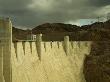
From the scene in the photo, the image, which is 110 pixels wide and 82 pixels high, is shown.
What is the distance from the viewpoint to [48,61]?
1394 inches

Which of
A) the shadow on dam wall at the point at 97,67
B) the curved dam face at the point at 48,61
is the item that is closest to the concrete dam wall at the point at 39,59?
the curved dam face at the point at 48,61

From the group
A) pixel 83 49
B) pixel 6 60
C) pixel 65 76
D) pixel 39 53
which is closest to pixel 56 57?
pixel 65 76

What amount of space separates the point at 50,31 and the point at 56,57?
35291 mm

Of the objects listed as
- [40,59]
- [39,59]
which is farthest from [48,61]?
[39,59]

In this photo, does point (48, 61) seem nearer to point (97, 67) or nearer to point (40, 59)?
point (40, 59)

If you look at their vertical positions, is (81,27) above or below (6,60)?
above

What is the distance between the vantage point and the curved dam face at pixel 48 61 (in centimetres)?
2627

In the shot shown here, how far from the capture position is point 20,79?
25656mm

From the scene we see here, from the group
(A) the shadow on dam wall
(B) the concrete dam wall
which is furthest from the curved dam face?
(A) the shadow on dam wall

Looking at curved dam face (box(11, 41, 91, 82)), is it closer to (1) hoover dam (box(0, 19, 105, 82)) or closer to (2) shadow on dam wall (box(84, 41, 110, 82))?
(1) hoover dam (box(0, 19, 105, 82))

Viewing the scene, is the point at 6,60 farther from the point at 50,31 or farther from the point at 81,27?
the point at 81,27

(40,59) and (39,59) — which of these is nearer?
(39,59)

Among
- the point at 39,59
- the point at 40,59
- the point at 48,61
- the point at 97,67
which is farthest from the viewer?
the point at 97,67

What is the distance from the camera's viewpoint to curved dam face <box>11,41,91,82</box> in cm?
2627
